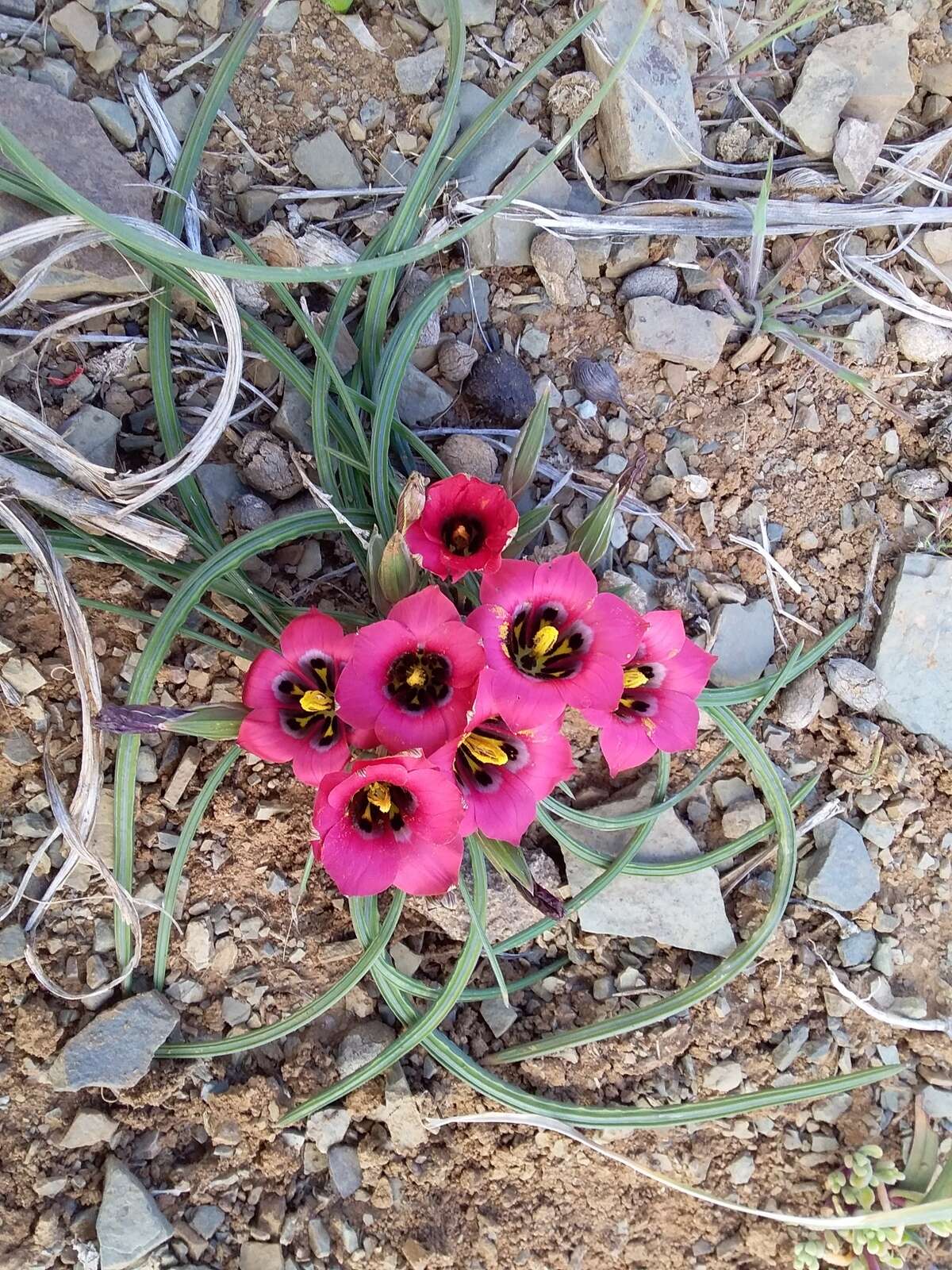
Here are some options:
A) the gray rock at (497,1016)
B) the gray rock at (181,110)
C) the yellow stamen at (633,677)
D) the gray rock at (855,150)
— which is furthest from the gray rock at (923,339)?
the gray rock at (497,1016)

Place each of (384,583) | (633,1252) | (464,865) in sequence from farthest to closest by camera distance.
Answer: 1. (633,1252)
2. (464,865)
3. (384,583)

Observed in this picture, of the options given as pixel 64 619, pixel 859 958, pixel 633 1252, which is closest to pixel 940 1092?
pixel 859 958

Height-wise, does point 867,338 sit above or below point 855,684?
above

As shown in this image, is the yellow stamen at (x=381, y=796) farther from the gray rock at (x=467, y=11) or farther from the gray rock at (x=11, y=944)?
the gray rock at (x=467, y=11)

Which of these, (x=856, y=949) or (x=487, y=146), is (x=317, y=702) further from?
(x=856, y=949)

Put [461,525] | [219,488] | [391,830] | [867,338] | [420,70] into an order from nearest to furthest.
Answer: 1. [391,830]
2. [461,525]
3. [219,488]
4. [420,70]
5. [867,338]

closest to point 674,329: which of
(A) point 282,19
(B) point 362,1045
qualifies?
(A) point 282,19

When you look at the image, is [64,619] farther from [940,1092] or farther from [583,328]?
[940,1092]
